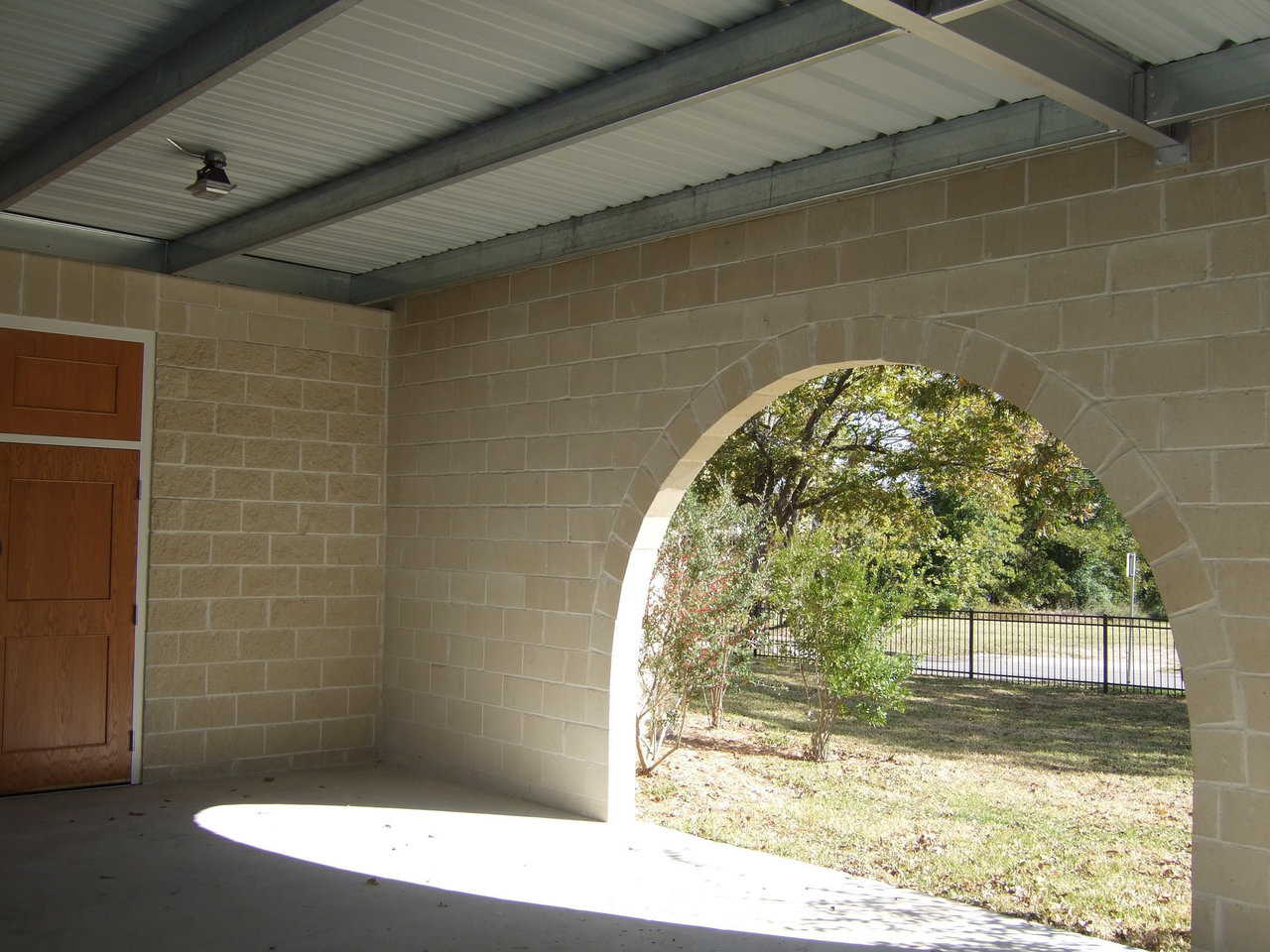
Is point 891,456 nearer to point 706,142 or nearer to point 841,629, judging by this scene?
point 841,629

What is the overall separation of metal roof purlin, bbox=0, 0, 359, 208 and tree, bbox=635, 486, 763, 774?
14.7ft

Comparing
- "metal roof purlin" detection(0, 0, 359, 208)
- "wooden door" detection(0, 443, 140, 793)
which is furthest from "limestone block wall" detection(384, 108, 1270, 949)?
"metal roof purlin" detection(0, 0, 359, 208)

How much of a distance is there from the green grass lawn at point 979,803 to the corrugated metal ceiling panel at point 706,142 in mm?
3282

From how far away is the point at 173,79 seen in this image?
13.0 feet

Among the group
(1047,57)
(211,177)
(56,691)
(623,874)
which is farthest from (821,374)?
(56,691)

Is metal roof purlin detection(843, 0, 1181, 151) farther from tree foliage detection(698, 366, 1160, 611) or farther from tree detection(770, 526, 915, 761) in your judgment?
tree foliage detection(698, 366, 1160, 611)

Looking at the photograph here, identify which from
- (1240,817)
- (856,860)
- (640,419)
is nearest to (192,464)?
(640,419)

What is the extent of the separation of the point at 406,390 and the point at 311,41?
375cm

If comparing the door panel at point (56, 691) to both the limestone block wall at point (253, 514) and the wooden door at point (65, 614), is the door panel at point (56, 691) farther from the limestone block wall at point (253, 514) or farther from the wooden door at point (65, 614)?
the limestone block wall at point (253, 514)

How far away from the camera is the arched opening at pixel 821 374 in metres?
3.99

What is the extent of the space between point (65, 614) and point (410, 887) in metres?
2.83

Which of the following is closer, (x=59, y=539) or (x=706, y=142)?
(x=706, y=142)

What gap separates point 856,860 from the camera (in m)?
5.86

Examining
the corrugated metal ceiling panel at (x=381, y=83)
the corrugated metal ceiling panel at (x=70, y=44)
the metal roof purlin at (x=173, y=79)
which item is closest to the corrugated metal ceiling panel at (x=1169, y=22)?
the corrugated metal ceiling panel at (x=381, y=83)
